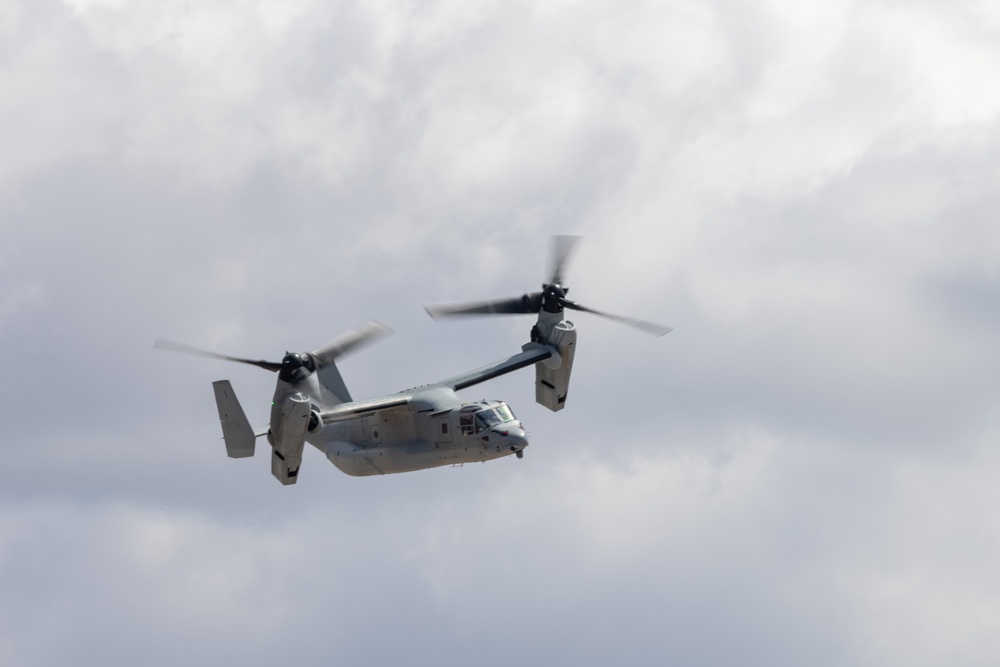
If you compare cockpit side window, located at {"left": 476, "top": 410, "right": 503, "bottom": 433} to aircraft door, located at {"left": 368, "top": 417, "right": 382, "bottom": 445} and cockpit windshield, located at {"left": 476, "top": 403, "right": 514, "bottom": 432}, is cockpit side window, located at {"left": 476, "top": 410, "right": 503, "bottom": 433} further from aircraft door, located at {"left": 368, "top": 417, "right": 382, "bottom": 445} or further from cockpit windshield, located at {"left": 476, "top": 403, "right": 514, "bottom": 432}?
aircraft door, located at {"left": 368, "top": 417, "right": 382, "bottom": 445}

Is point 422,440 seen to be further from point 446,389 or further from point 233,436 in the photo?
point 233,436

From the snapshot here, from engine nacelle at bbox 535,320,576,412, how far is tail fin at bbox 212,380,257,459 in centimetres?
1759

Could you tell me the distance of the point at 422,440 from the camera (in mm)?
83250

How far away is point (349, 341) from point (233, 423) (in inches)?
300

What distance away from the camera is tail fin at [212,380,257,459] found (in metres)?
81.8

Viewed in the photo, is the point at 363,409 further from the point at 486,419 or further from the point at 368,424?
the point at 486,419

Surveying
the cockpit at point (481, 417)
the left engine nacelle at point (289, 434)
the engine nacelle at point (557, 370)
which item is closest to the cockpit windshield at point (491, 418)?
the cockpit at point (481, 417)

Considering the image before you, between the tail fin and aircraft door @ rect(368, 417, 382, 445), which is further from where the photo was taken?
aircraft door @ rect(368, 417, 382, 445)

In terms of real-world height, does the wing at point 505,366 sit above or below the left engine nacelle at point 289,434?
above

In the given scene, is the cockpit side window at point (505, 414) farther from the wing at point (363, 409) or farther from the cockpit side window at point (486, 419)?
the wing at point (363, 409)

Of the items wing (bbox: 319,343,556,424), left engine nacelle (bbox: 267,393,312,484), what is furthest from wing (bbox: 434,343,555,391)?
left engine nacelle (bbox: 267,393,312,484)

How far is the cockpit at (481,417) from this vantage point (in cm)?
8175

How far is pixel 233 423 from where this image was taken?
81.8 m

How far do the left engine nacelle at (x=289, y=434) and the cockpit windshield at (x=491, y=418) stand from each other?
7932 mm
